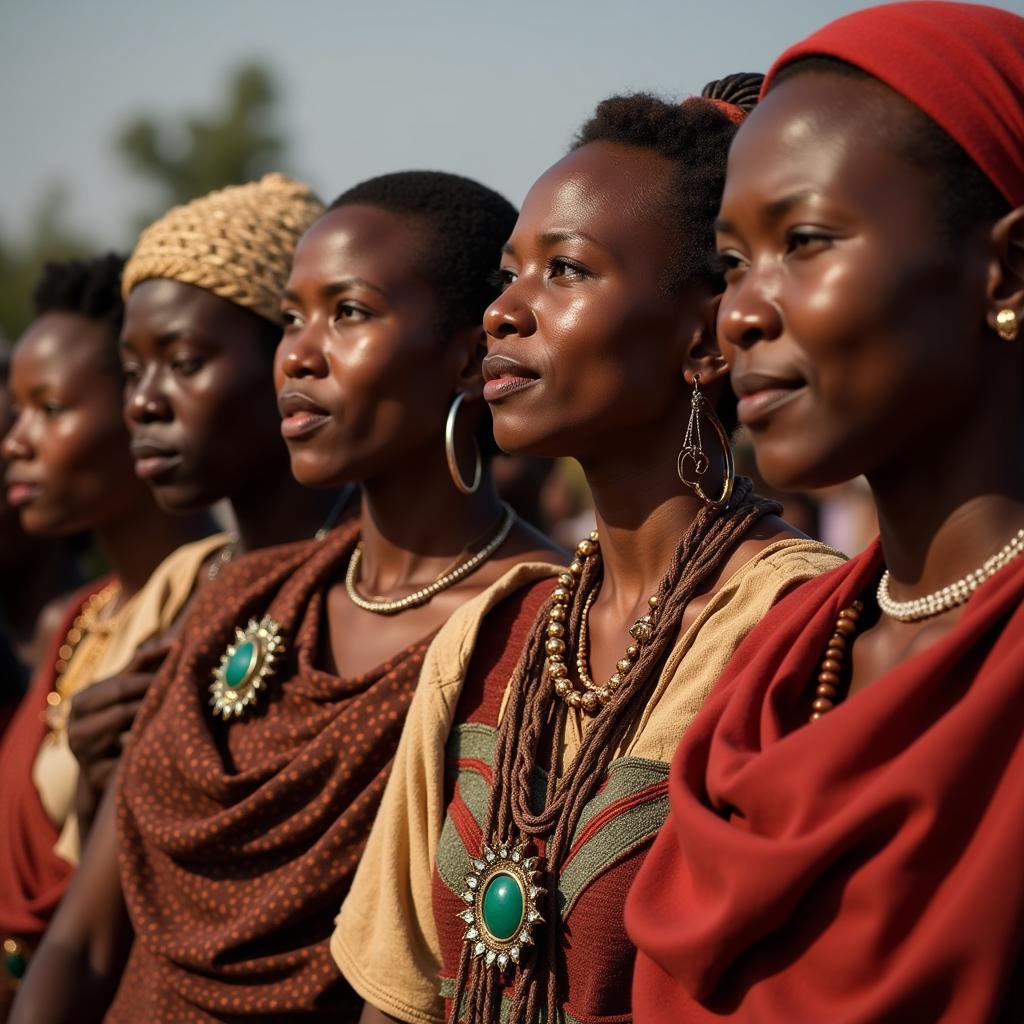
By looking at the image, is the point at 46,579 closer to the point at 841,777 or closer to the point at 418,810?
the point at 418,810

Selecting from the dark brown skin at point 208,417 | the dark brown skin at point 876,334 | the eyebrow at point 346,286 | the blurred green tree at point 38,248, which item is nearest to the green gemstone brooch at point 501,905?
the dark brown skin at point 876,334

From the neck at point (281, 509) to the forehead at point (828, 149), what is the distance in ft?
8.21

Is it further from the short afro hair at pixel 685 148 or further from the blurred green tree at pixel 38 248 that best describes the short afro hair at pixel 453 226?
the blurred green tree at pixel 38 248

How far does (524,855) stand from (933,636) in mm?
880

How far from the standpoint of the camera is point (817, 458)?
6.84 feet

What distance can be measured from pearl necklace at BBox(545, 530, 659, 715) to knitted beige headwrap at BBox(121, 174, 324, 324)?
5.60 feet

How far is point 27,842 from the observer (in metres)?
4.78

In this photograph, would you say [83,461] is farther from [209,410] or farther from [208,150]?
[208,150]

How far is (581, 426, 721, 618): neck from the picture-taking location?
118 inches

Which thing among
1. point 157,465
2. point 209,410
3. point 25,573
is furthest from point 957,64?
point 25,573

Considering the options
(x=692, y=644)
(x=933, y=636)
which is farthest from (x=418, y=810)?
(x=933, y=636)

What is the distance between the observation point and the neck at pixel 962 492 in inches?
82.7

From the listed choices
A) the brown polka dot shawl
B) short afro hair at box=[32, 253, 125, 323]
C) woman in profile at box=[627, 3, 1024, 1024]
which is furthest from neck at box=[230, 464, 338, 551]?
woman in profile at box=[627, 3, 1024, 1024]

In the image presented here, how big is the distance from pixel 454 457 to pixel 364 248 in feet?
1.81
